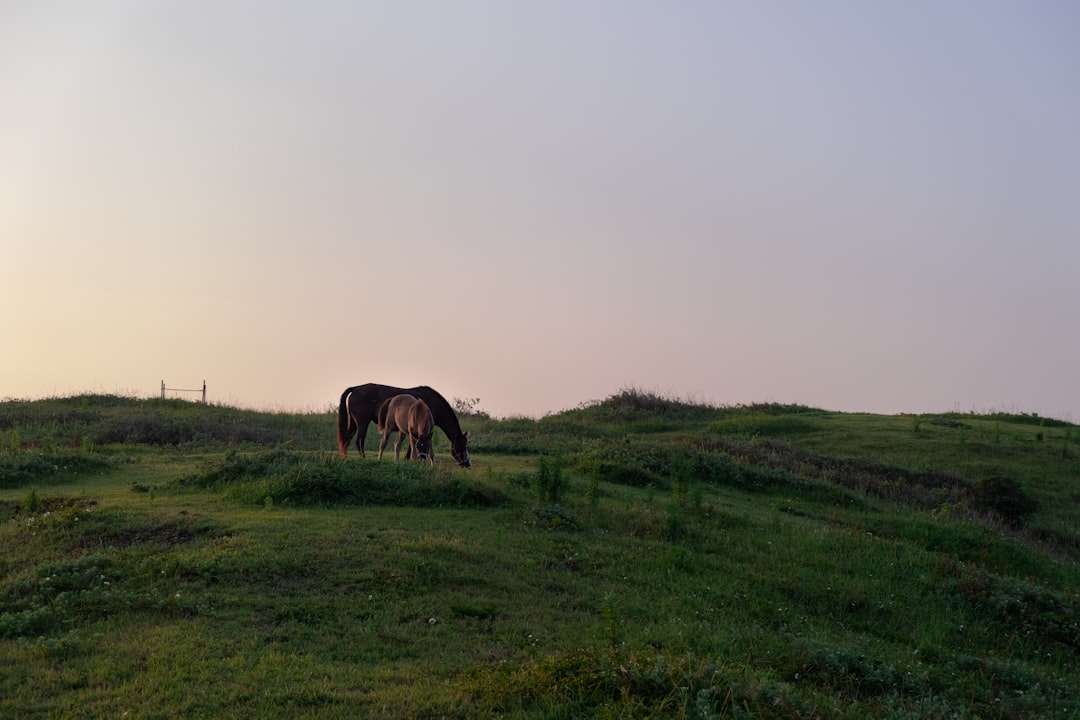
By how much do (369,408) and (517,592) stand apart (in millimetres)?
10464

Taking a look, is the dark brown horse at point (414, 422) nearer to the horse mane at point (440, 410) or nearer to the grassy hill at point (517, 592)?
the horse mane at point (440, 410)

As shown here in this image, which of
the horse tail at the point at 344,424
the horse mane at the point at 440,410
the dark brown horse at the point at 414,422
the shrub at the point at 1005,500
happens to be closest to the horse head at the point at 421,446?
the dark brown horse at the point at 414,422

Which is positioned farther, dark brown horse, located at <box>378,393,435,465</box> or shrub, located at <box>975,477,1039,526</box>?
shrub, located at <box>975,477,1039,526</box>

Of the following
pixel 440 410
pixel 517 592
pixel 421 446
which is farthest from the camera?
pixel 440 410

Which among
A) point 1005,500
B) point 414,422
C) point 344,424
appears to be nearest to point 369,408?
point 344,424

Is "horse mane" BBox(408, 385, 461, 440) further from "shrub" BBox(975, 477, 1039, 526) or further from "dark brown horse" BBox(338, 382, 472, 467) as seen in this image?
"shrub" BBox(975, 477, 1039, 526)

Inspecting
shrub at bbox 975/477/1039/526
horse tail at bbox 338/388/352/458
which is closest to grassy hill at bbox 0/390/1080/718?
shrub at bbox 975/477/1039/526

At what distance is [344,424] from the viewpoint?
19734 millimetres

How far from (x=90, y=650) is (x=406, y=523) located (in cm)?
472

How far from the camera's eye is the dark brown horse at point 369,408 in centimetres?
1891

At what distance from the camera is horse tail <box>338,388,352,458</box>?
63.9 ft

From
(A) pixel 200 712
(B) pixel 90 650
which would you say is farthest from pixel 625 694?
(B) pixel 90 650

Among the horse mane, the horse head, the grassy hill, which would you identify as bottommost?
the grassy hill

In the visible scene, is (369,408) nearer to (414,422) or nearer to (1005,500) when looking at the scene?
(414,422)
